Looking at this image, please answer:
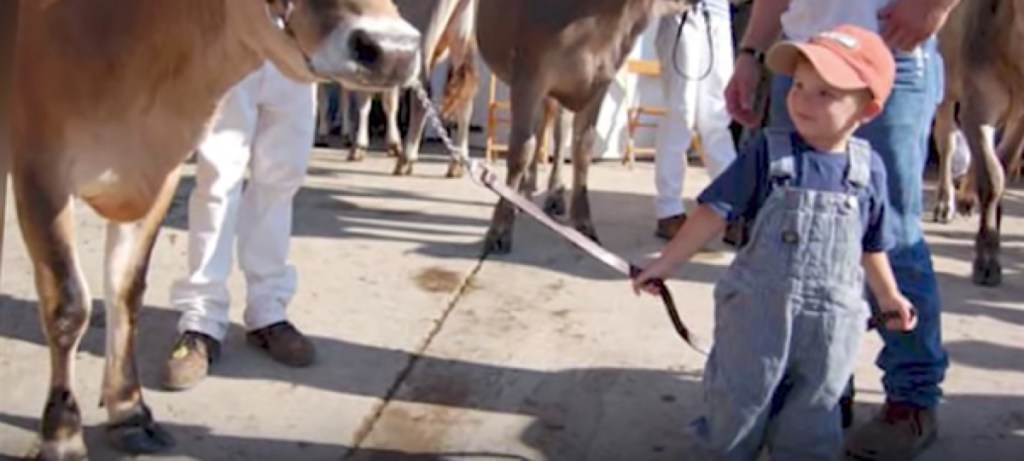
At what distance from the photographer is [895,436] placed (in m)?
4.50

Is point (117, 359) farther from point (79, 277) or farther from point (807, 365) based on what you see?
point (807, 365)

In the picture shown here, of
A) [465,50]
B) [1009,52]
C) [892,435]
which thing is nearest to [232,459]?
[892,435]

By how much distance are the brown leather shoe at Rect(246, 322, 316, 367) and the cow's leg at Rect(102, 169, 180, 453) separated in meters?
0.75

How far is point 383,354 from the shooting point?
545 cm

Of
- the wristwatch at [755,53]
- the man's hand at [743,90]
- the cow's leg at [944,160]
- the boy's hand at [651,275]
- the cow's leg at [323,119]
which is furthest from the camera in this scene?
the cow's leg at [323,119]

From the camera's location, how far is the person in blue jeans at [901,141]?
425cm

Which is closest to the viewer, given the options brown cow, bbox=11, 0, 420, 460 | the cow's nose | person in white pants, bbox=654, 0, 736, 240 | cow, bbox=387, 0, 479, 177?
the cow's nose

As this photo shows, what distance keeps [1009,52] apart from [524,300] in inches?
111

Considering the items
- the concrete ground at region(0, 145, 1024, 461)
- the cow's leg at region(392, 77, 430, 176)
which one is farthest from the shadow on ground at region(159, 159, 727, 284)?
the cow's leg at region(392, 77, 430, 176)

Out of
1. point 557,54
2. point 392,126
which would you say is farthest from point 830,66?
point 392,126

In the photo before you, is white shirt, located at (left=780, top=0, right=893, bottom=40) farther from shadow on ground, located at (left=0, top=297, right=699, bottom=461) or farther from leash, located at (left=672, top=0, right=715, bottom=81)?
leash, located at (left=672, top=0, right=715, bottom=81)

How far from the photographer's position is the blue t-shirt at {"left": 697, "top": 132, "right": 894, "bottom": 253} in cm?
370

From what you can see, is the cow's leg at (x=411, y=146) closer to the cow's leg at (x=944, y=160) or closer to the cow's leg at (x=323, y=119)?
the cow's leg at (x=323, y=119)

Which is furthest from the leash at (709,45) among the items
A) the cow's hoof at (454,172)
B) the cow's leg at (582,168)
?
the cow's hoof at (454,172)
